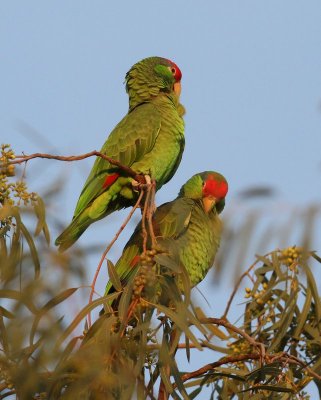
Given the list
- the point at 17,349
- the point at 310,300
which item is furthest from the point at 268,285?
Answer: the point at 17,349

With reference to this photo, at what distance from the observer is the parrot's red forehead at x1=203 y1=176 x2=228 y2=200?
4.38m

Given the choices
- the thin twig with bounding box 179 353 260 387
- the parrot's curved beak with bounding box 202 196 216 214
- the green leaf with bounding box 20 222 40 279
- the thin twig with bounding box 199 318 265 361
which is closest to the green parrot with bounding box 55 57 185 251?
the parrot's curved beak with bounding box 202 196 216 214

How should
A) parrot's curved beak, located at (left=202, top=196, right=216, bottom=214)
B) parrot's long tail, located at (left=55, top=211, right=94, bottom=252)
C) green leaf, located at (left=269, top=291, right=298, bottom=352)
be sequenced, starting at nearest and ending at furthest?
green leaf, located at (left=269, top=291, right=298, bottom=352) → parrot's long tail, located at (left=55, top=211, right=94, bottom=252) → parrot's curved beak, located at (left=202, top=196, right=216, bottom=214)

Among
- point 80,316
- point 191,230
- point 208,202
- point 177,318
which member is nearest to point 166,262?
point 177,318

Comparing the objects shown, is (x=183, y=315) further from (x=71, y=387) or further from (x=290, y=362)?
(x=290, y=362)

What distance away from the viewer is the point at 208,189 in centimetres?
438

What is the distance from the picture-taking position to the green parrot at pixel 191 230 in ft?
12.9

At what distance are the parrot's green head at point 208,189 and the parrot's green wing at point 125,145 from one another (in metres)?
0.31

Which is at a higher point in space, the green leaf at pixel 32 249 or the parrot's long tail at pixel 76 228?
the parrot's long tail at pixel 76 228

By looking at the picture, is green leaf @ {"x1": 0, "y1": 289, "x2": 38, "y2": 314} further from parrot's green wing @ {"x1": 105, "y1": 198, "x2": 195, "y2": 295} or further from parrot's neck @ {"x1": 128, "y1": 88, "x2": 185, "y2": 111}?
parrot's neck @ {"x1": 128, "y1": 88, "x2": 185, "y2": 111}

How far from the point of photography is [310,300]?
3.42m

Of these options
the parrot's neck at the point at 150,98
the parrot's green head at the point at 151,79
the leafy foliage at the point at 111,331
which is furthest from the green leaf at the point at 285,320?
the parrot's green head at the point at 151,79

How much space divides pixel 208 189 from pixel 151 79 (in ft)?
2.98

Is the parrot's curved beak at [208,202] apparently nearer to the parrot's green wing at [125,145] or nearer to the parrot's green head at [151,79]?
the parrot's green wing at [125,145]
